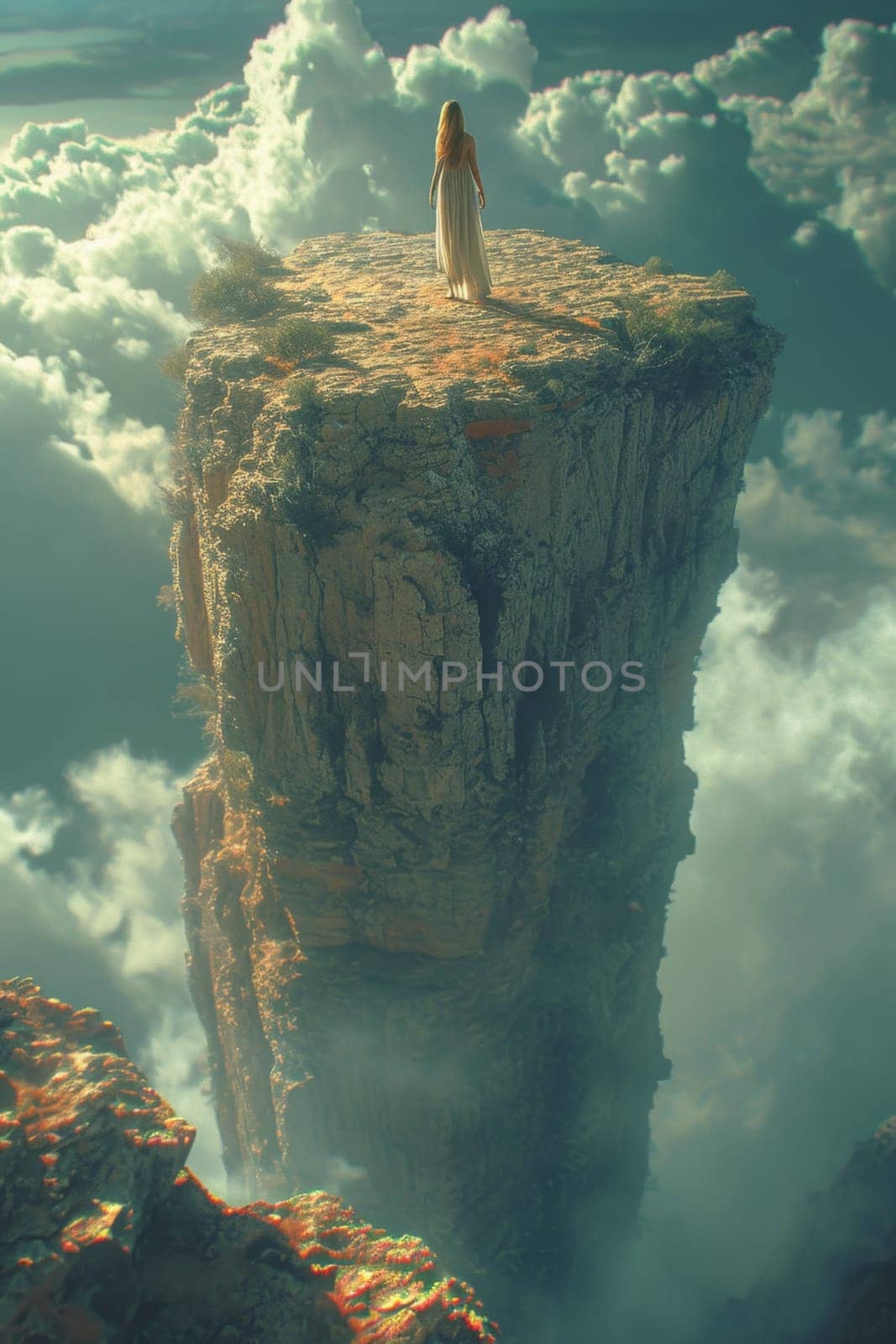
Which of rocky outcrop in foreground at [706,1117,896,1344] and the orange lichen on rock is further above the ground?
the orange lichen on rock

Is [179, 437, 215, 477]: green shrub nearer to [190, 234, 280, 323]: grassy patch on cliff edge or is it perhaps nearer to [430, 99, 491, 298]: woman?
[190, 234, 280, 323]: grassy patch on cliff edge

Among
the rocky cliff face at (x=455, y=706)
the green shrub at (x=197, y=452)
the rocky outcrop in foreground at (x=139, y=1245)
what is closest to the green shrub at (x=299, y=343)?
the rocky cliff face at (x=455, y=706)

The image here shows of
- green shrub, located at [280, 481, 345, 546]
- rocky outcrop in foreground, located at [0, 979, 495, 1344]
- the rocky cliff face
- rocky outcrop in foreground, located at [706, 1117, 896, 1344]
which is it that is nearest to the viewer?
rocky outcrop in foreground, located at [0, 979, 495, 1344]

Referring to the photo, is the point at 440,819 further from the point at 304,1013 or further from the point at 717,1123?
the point at 717,1123

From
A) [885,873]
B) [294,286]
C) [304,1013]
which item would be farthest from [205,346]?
[885,873]

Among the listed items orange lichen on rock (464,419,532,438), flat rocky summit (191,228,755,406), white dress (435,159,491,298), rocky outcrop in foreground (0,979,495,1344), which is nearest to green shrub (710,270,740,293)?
flat rocky summit (191,228,755,406)

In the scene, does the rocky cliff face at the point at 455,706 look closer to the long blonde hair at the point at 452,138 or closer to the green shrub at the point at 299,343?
the green shrub at the point at 299,343
